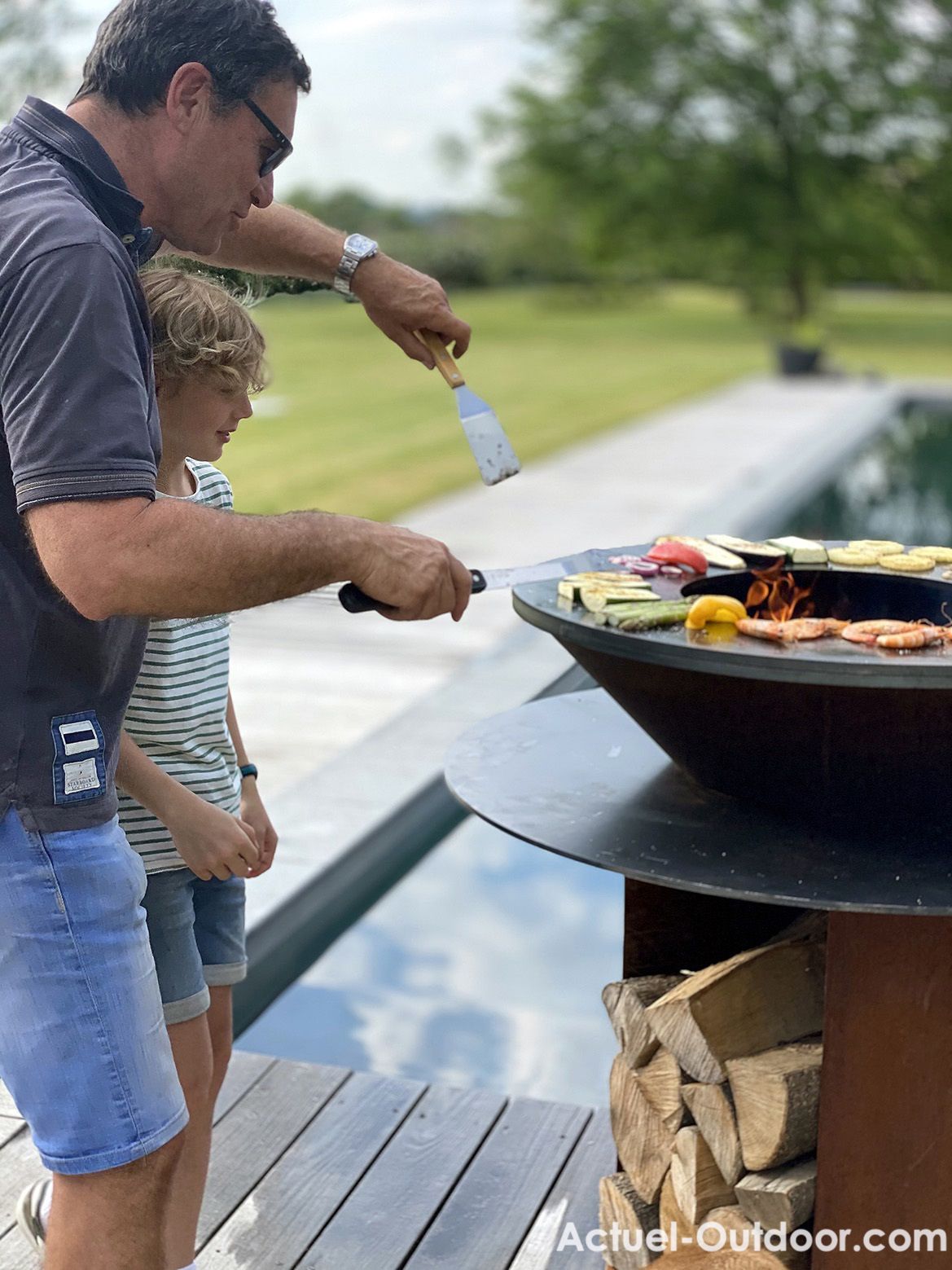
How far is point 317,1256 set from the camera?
2.12 m

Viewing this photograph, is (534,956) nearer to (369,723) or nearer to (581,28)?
(369,723)

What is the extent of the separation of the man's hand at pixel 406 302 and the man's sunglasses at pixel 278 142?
491mm

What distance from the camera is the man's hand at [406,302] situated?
2.01 m

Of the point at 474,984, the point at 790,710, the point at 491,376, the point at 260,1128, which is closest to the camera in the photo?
Answer: the point at 790,710

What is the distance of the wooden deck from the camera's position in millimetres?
2139

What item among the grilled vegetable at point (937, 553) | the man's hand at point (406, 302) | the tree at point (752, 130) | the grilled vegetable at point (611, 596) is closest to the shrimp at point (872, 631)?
the grilled vegetable at point (611, 596)

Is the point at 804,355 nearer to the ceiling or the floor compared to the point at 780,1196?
nearer to the ceiling

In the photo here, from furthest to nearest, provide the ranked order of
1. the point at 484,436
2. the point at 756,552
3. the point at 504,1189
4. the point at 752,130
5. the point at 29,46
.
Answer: the point at 752,130 → the point at 29,46 → the point at 504,1189 → the point at 756,552 → the point at 484,436

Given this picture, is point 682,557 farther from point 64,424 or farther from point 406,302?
point 64,424

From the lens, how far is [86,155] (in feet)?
4.62

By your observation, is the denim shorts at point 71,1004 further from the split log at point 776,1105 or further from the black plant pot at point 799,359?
the black plant pot at point 799,359

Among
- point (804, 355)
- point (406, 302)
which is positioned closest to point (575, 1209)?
point (406, 302)

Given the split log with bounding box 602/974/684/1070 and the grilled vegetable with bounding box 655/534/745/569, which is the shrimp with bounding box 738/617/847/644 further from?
the split log with bounding box 602/974/684/1070

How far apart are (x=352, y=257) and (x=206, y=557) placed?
0.87m
